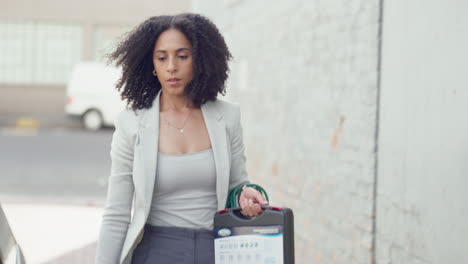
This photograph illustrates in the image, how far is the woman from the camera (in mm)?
2582

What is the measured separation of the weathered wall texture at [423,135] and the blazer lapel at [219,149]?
4.44ft

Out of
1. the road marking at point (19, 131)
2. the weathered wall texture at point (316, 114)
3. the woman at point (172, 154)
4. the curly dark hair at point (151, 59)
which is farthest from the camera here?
the road marking at point (19, 131)

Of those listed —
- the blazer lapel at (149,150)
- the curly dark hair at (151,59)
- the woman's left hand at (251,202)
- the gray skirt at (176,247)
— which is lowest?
the gray skirt at (176,247)

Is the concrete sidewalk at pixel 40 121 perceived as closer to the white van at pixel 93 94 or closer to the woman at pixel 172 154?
the white van at pixel 93 94

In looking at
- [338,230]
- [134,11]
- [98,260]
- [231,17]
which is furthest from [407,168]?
[134,11]

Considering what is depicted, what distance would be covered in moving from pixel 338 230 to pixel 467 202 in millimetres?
1889

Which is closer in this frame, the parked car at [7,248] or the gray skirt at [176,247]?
the parked car at [7,248]

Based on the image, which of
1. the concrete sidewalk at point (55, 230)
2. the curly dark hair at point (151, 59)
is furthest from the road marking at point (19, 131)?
the curly dark hair at point (151, 59)

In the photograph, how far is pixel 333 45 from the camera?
5.36m

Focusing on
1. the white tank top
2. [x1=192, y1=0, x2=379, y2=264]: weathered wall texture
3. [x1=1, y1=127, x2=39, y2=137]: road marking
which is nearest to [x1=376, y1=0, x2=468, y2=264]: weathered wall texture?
[x1=192, y1=0, x2=379, y2=264]: weathered wall texture

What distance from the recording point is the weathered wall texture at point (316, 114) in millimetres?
4789

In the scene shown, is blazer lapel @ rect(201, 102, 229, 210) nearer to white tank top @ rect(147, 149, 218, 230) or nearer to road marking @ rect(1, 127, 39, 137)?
white tank top @ rect(147, 149, 218, 230)

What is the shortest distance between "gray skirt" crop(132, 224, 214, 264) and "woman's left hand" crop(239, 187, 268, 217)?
0.52 feet

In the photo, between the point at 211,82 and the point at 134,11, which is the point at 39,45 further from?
the point at 211,82
